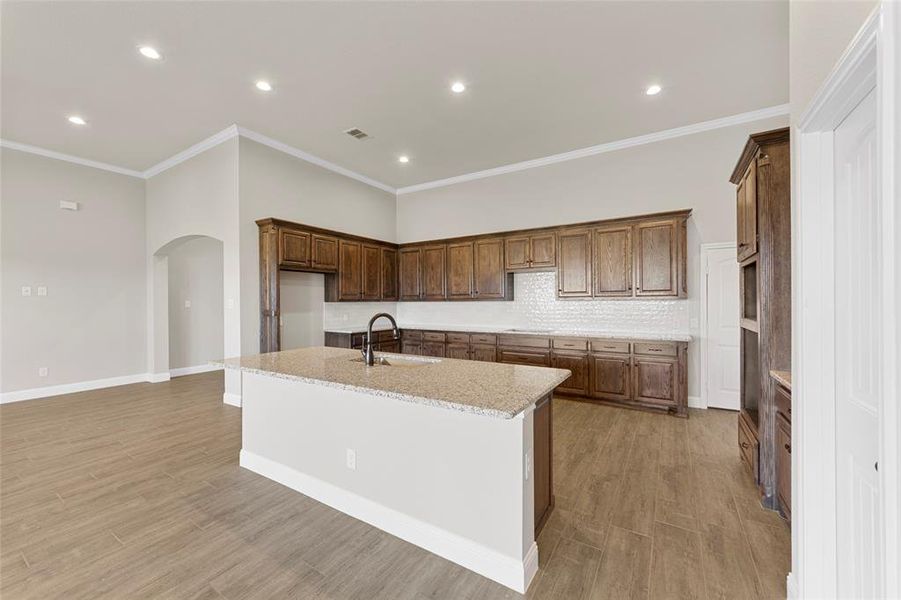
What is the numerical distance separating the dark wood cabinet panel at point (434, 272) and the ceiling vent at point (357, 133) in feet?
6.97

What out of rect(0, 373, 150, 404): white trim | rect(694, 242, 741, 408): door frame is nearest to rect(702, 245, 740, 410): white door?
rect(694, 242, 741, 408): door frame

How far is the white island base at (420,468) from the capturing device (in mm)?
1721

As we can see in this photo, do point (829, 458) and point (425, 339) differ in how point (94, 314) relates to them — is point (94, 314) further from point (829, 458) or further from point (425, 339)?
point (829, 458)

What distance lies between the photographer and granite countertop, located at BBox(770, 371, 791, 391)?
1.97 metres

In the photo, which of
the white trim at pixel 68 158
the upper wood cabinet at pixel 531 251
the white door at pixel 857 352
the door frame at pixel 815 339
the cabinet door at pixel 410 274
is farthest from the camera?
the cabinet door at pixel 410 274

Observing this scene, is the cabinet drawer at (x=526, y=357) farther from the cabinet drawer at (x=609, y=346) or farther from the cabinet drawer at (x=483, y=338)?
the cabinet drawer at (x=609, y=346)

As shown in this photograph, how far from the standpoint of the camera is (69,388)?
5.18 metres

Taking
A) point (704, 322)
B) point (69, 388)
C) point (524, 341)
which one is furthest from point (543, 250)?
point (69, 388)

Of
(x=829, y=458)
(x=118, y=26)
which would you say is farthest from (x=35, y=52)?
(x=829, y=458)

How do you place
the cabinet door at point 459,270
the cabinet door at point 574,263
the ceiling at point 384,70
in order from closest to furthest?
the ceiling at point 384,70
the cabinet door at point 574,263
the cabinet door at point 459,270

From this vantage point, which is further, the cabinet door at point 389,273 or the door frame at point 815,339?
the cabinet door at point 389,273

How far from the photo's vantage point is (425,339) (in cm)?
598

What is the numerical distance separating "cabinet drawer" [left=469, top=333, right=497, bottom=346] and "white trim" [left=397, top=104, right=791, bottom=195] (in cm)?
262

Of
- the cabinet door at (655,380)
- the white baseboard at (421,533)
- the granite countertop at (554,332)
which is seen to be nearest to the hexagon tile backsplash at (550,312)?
the granite countertop at (554,332)
